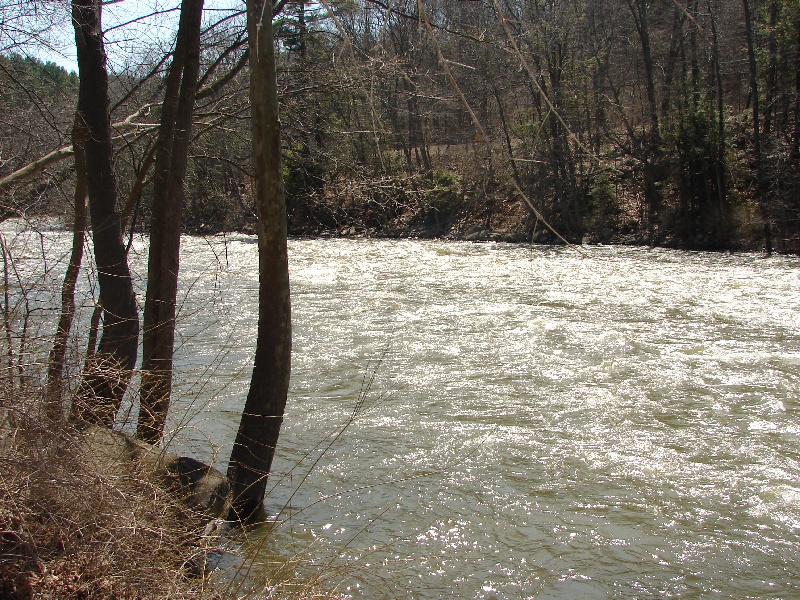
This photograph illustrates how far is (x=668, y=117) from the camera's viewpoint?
26969 mm

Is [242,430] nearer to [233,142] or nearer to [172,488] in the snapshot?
[172,488]

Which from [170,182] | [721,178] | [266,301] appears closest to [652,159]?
[721,178]

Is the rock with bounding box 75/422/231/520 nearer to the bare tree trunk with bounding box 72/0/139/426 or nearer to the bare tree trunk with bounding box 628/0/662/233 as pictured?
the bare tree trunk with bounding box 72/0/139/426

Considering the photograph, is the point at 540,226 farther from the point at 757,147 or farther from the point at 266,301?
the point at 266,301

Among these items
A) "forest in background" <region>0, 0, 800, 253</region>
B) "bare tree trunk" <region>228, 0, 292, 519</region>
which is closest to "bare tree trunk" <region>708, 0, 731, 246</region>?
"forest in background" <region>0, 0, 800, 253</region>

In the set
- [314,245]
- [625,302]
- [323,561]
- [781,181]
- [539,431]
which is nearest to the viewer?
[323,561]

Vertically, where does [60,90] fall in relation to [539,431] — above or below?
above

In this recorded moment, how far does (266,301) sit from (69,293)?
1.34 m

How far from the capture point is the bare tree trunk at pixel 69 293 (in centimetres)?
340

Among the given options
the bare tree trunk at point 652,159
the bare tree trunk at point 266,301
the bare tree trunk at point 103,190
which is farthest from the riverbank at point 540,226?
the bare tree trunk at point 266,301

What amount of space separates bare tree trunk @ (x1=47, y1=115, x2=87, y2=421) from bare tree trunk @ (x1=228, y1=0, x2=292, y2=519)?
122 cm

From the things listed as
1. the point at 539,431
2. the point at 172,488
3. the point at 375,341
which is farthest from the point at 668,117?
the point at 172,488

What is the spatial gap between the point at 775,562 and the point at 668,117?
969 inches

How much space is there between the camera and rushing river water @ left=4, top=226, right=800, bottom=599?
5.02m
